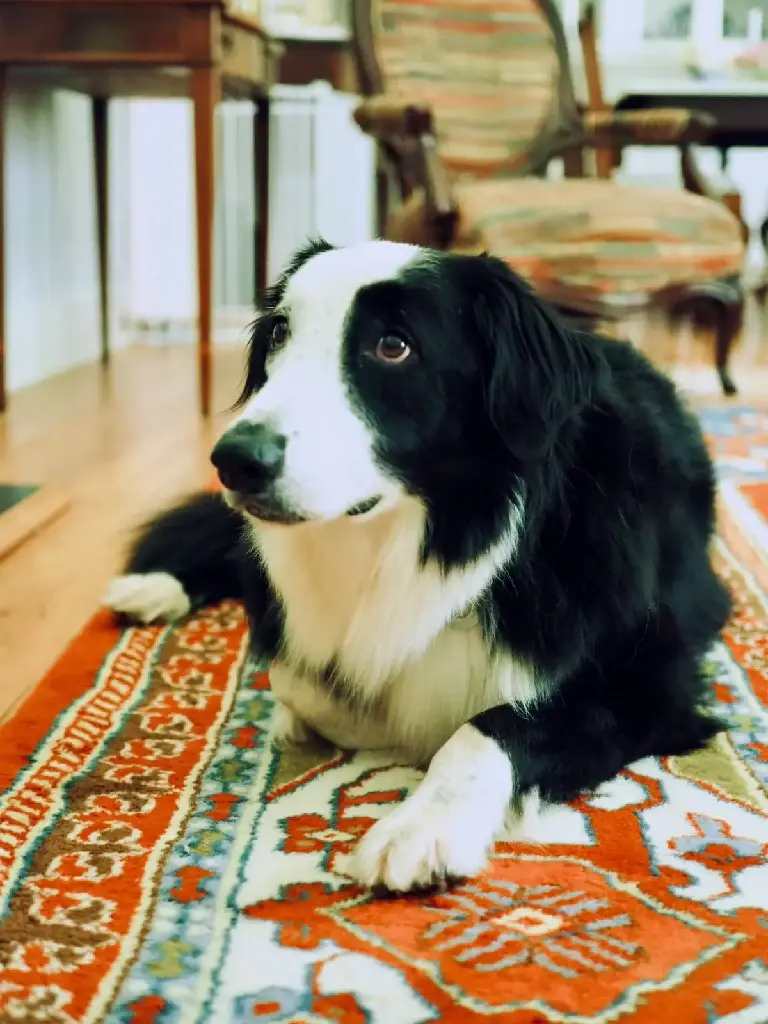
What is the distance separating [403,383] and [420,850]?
0.44 metres

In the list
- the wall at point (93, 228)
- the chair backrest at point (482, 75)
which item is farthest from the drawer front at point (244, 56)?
the wall at point (93, 228)

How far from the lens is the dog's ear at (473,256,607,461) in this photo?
4.09ft

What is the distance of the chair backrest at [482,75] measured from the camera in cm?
364

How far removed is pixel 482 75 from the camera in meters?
3.75

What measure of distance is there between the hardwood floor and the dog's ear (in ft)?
2.43

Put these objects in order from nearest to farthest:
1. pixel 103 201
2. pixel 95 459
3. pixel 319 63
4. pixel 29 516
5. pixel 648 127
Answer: pixel 29 516 < pixel 95 459 < pixel 648 127 < pixel 319 63 < pixel 103 201

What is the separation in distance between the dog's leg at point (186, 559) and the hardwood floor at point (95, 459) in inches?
4.0

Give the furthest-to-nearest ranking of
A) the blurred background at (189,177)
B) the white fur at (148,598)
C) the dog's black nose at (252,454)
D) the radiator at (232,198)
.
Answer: the radiator at (232,198)
the blurred background at (189,177)
the white fur at (148,598)
the dog's black nose at (252,454)

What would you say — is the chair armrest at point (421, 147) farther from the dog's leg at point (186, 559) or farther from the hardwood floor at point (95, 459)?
the dog's leg at point (186, 559)

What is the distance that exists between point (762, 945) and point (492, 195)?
94.6 inches

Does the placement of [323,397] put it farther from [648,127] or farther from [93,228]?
[93,228]

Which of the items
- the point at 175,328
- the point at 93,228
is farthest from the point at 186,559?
the point at 175,328

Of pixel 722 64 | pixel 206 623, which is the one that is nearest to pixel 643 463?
pixel 206 623

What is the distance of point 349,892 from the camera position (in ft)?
3.59
